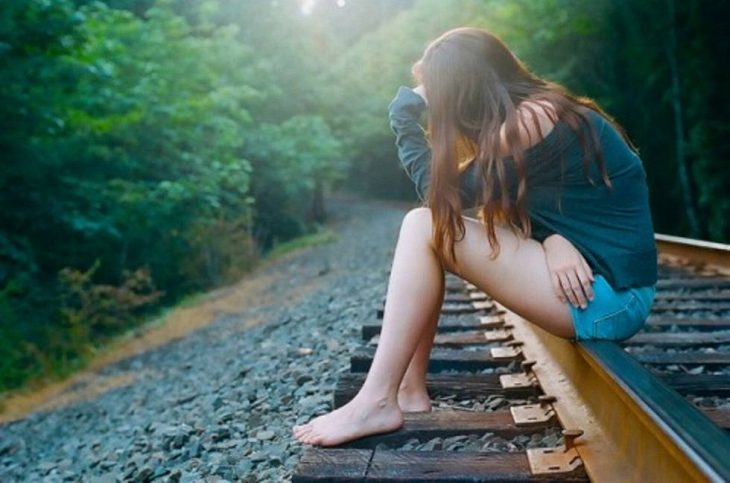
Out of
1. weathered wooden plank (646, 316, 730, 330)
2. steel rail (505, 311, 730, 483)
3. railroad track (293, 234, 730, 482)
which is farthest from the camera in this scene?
weathered wooden plank (646, 316, 730, 330)

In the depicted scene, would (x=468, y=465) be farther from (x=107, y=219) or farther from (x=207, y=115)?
(x=207, y=115)

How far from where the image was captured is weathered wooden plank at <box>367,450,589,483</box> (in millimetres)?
1690

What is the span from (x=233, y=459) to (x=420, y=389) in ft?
1.98

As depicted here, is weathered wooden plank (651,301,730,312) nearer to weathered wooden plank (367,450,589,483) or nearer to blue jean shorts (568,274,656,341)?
blue jean shorts (568,274,656,341)

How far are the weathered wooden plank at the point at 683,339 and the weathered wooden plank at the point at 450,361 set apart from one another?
0.66 metres

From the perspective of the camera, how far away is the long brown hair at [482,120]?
6.77 ft

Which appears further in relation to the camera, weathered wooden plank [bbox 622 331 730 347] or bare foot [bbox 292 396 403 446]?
weathered wooden plank [bbox 622 331 730 347]

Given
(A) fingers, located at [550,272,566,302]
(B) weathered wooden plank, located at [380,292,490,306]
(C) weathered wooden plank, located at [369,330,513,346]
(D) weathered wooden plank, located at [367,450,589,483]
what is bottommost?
(B) weathered wooden plank, located at [380,292,490,306]

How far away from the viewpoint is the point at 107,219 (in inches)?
384

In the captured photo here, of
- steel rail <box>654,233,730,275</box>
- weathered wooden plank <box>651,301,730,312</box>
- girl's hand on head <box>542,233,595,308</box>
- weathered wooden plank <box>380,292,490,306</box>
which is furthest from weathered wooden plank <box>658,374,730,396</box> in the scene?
steel rail <box>654,233,730,275</box>

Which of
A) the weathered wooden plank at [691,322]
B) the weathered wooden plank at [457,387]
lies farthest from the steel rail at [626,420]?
the weathered wooden plank at [691,322]

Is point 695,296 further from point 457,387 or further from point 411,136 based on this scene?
point 411,136

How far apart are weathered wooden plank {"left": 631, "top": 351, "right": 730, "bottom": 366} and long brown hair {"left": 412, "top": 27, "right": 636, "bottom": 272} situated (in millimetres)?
1061

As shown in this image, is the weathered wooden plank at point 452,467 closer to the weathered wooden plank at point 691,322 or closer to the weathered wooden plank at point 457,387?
the weathered wooden plank at point 457,387
